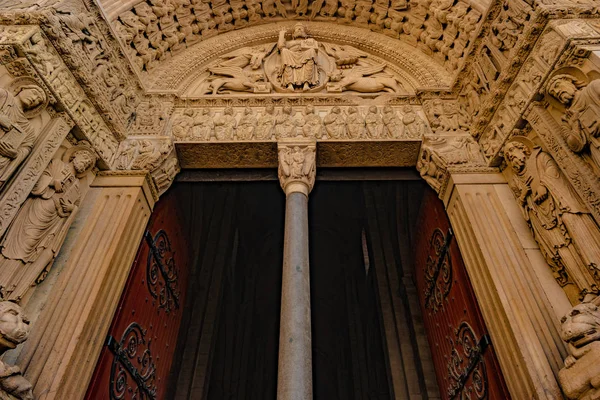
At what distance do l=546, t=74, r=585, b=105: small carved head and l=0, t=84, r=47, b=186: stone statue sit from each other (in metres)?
3.70

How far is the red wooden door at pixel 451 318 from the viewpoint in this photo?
2945mm

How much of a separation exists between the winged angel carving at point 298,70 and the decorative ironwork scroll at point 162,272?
1976mm

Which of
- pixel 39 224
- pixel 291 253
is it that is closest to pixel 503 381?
pixel 291 253

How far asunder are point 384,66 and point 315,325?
6625 mm

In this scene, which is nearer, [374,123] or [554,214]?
[554,214]

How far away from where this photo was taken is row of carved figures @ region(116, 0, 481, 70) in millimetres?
4317

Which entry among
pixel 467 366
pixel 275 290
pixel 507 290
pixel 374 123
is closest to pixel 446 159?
pixel 374 123

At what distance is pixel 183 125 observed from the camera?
420 centimetres

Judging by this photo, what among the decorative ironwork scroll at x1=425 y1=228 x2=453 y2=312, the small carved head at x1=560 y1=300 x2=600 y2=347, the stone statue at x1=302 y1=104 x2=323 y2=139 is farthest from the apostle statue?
the small carved head at x1=560 y1=300 x2=600 y2=347

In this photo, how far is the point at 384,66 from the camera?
519 cm

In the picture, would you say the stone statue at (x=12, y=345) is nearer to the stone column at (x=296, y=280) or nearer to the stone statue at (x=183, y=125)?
the stone column at (x=296, y=280)

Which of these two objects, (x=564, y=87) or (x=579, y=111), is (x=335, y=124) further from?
(x=579, y=111)

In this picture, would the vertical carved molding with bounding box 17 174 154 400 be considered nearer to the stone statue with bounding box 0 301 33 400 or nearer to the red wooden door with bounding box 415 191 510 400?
the stone statue with bounding box 0 301 33 400

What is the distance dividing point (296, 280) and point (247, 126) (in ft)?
6.23
